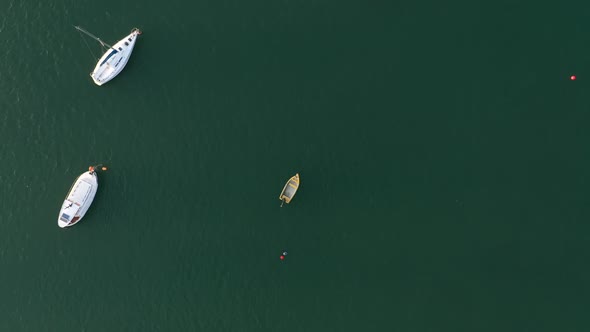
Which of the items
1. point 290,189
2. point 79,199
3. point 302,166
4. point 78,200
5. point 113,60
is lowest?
point 78,200

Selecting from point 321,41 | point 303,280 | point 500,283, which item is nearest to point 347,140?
point 321,41

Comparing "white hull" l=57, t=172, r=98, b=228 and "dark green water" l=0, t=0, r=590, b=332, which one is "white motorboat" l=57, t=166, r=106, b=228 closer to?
"white hull" l=57, t=172, r=98, b=228

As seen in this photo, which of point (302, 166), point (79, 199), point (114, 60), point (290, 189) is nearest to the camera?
point (290, 189)

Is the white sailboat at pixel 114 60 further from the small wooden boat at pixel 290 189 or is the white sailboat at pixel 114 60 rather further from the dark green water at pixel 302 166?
the small wooden boat at pixel 290 189

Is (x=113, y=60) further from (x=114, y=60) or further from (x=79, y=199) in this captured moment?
(x=79, y=199)

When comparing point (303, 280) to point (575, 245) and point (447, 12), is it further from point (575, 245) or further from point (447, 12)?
point (447, 12)

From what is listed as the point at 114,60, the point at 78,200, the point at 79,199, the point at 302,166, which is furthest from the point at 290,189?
the point at 114,60

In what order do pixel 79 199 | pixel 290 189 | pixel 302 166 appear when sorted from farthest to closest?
pixel 302 166 < pixel 79 199 < pixel 290 189
